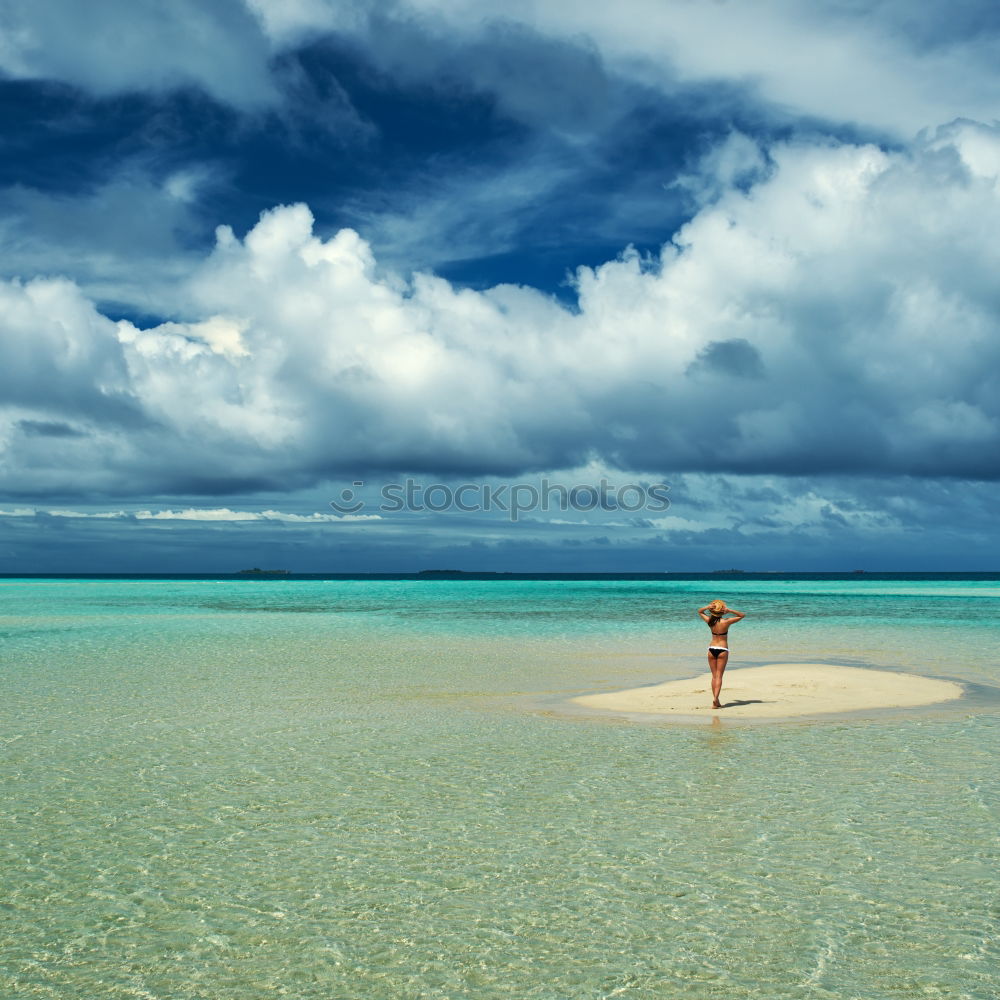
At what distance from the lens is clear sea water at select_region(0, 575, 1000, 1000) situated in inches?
268

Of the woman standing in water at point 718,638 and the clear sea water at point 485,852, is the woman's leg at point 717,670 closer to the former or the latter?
the woman standing in water at point 718,638

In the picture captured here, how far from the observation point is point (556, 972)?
22.1 feet

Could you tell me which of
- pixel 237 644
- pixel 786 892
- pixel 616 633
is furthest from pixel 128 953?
pixel 616 633

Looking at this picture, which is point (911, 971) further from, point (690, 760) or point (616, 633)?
point (616, 633)

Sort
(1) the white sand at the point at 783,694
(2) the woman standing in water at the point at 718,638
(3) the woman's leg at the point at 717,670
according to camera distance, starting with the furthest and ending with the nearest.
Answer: (1) the white sand at the point at 783,694 < (3) the woman's leg at the point at 717,670 < (2) the woman standing in water at the point at 718,638

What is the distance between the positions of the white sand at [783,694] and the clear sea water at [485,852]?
1303mm

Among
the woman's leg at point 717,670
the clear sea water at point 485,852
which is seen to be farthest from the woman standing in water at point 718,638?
the clear sea water at point 485,852

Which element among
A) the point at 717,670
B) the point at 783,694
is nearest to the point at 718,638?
the point at 717,670

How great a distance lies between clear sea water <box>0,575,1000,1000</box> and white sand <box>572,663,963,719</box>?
1303 mm

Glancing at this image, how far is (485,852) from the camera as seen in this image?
9.37 metres

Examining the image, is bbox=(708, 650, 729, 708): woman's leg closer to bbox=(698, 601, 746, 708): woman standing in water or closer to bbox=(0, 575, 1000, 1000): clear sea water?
bbox=(698, 601, 746, 708): woman standing in water

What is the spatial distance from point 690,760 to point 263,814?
6313mm

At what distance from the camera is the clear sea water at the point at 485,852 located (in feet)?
22.4

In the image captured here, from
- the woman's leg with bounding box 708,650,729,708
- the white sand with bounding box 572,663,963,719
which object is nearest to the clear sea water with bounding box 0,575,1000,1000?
the white sand with bounding box 572,663,963,719
